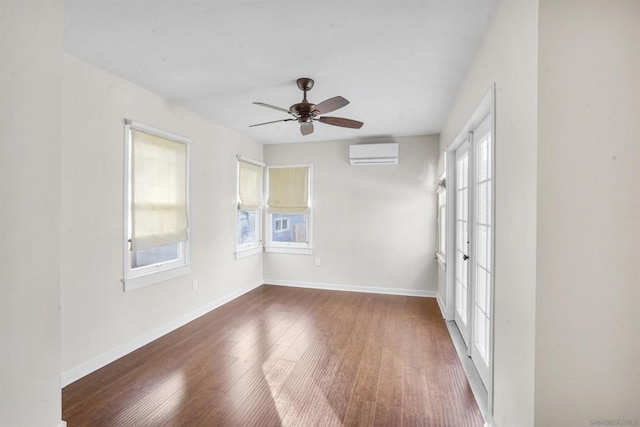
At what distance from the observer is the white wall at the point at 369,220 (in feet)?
15.9

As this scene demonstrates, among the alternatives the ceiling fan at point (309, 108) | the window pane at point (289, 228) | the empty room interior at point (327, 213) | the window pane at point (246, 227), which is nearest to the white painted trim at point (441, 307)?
the empty room interior at point (327, 213)

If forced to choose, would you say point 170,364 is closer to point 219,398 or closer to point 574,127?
point 219,398

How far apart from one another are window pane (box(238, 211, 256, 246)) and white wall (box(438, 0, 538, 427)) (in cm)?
385

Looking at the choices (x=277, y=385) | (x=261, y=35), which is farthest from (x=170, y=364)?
(x=261, y=35)

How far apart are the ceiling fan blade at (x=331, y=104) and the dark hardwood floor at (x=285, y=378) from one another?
7.19 feet

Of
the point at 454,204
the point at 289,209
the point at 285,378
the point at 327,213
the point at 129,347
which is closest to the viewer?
the point at 285,378

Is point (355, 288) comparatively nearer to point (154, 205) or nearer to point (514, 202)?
point (154, 205)

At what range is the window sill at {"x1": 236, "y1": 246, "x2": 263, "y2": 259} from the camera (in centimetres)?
477

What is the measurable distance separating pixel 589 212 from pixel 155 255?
3521 millimetres

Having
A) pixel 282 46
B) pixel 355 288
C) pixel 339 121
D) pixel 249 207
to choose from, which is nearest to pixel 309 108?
pixel 339 121

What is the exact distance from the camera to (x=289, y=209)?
5375 mm

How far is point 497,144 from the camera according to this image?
175cm

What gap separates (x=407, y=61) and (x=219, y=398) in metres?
2.83

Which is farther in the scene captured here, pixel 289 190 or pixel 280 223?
pixel 280 223
